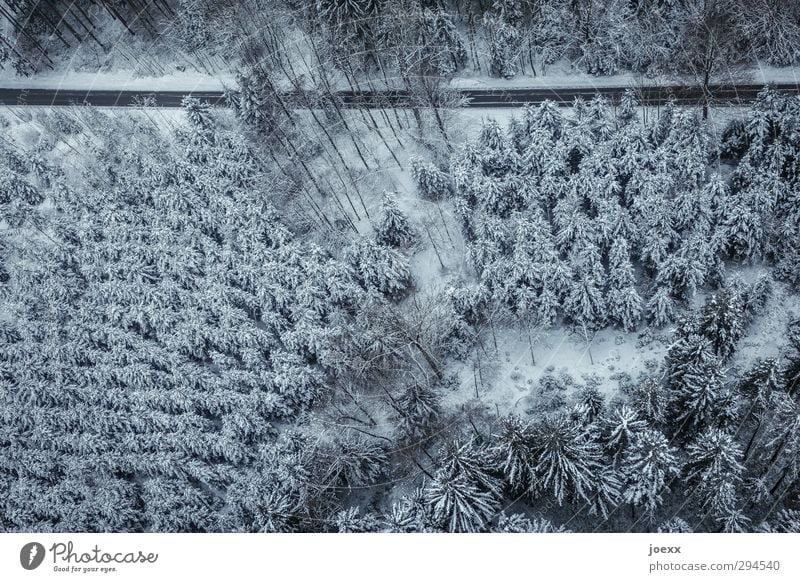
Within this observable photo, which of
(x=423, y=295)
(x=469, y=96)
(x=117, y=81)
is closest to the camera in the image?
(x=423, y=295)

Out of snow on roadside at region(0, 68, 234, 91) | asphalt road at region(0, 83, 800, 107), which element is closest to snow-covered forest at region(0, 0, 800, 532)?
asphalt road at region(0, 83, 800, 107)

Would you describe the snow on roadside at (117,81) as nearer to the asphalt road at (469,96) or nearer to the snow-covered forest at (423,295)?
the asphalt road at (469,96)

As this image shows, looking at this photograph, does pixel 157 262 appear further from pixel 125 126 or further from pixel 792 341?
pixel 792 341

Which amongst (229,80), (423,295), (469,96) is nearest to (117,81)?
(229,80)

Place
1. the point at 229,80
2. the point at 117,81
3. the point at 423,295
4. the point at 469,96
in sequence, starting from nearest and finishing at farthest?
the point at 423,295, the point at 469,96, the point at 229,80, the point at 117,81

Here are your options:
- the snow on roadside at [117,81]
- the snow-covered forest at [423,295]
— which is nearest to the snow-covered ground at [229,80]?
the snow on roadside at [117,81]

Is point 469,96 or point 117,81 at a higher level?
point 117,81

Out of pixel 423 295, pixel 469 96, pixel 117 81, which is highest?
pixel 117 81

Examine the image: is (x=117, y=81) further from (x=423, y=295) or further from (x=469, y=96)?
(x=423, y=295)
